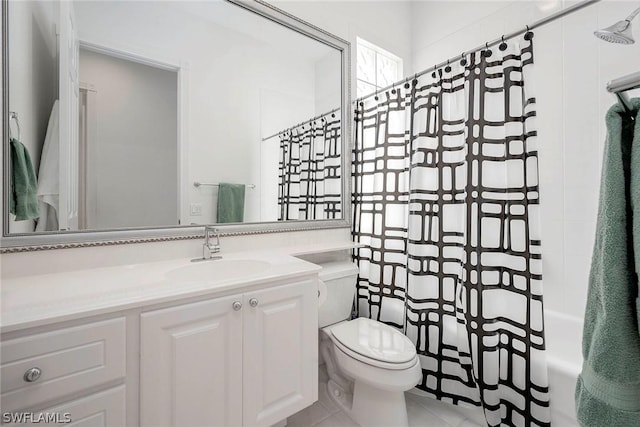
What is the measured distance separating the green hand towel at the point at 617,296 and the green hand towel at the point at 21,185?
174 centimetres

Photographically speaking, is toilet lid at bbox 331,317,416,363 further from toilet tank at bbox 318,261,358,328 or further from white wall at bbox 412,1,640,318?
white wall at bbox 412,1,640,318

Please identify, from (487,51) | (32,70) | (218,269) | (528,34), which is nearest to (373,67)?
(487,51)

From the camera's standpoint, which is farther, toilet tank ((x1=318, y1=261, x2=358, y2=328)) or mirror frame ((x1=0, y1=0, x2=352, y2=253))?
toilet tank ((x1=318, y1=261, x2=358, y2=328))

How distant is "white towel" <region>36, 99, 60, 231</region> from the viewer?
109cm

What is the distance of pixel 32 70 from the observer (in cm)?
109

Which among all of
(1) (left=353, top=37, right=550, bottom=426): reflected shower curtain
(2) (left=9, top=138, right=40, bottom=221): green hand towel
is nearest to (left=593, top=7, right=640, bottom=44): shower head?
(1) (left=353, top=37, right=550, bottom=426): reflected shower curtain

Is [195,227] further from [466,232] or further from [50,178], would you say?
[466,232]

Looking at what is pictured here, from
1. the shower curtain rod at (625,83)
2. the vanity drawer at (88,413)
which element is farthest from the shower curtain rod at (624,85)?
the vanity drawer at (88,413)

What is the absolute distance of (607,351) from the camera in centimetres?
57

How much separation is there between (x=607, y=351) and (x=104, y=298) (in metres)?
1.24

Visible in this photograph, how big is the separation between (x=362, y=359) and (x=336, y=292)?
0.41 metres

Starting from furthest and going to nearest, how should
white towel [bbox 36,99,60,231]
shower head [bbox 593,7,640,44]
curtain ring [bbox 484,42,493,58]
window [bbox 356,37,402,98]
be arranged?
window [bbox 356,37,402,98]
curtain ring [bbox 484,42,493,58]
white towel [bbox 36,99,60,231]
shower head [bbox 593,7,640,44]

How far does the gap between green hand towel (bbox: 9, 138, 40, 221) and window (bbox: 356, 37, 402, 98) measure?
1937 millimetres

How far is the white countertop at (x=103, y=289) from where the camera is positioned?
0.74 m
